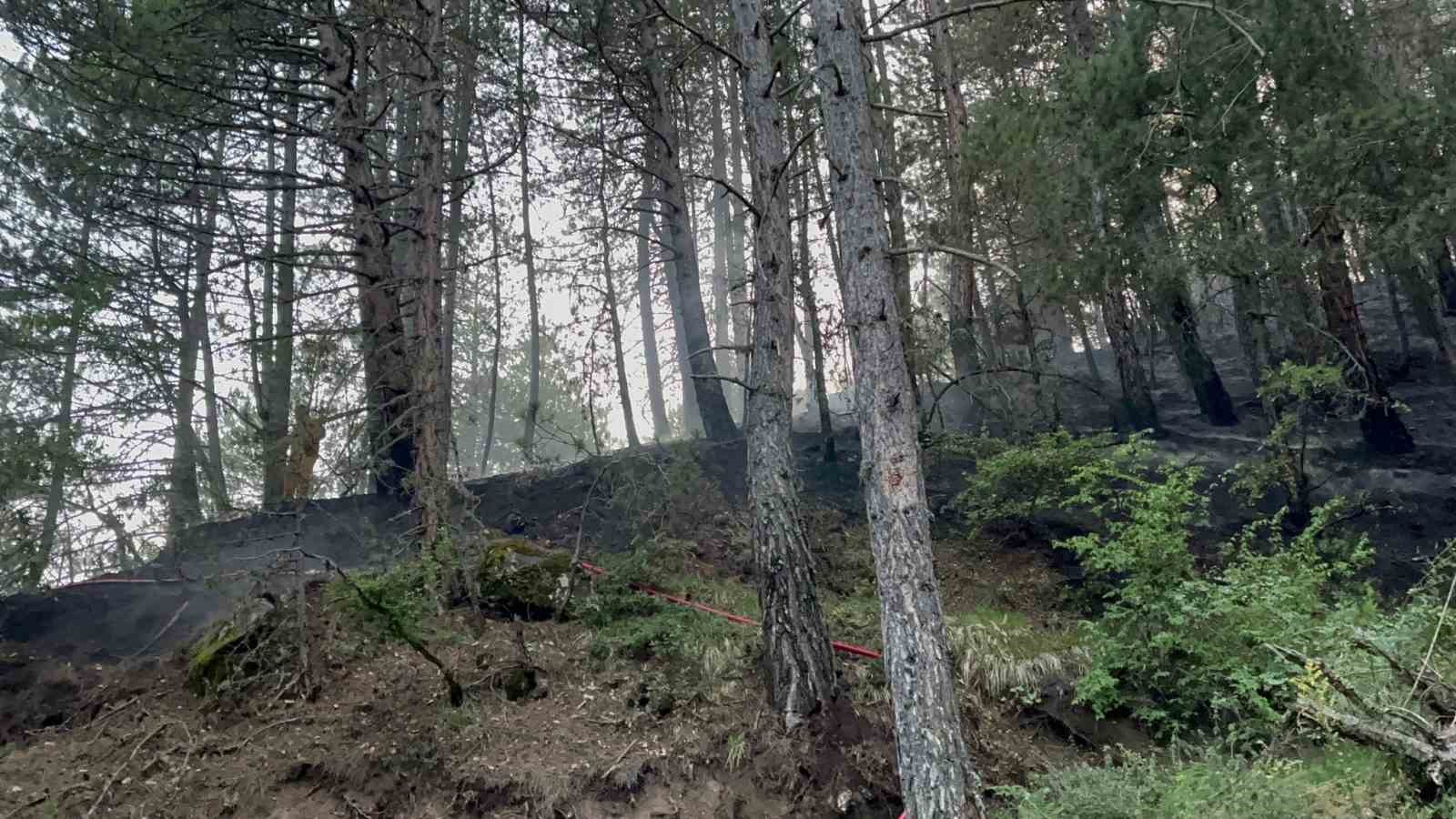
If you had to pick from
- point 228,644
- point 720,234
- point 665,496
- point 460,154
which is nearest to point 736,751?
point 665,496

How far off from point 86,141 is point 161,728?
5575 millimetres

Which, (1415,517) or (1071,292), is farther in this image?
(1071,292)

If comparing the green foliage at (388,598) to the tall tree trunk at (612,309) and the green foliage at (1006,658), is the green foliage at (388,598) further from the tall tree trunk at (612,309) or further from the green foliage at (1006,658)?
the tall tree trunk at (612,309)

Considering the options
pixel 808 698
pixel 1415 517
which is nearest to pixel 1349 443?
pixel 1415 517

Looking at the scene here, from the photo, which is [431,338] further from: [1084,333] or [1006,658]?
[1084,333]

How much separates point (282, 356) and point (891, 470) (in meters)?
8.16

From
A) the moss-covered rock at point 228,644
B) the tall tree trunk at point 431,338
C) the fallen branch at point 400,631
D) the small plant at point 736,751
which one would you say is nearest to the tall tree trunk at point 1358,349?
the small plant at point 736,751

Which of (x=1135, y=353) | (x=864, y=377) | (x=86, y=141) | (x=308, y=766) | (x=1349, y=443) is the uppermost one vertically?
(x=86, y=141)

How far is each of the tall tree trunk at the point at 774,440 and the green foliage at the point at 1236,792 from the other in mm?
1558

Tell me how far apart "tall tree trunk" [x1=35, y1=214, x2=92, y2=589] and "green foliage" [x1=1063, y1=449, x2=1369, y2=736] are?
8625 millimetres

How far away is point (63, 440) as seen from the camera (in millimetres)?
7301

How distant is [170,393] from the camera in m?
9.38

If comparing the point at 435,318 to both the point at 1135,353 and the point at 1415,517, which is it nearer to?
the point at 1135,353

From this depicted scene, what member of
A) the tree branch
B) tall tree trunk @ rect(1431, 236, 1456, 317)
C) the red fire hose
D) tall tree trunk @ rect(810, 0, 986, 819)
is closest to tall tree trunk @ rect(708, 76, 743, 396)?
the red fire hose
